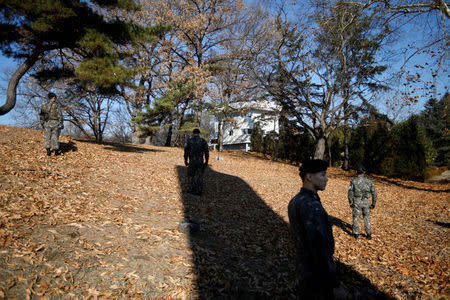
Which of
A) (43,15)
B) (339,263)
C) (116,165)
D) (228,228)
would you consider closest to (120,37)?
(43,15)

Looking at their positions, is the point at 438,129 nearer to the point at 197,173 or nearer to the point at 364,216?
the point at 364,216

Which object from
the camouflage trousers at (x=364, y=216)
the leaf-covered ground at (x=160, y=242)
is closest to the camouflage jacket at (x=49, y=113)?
the leaf-covered ground at (x=160, y=242)

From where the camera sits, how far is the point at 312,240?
7.03 feet

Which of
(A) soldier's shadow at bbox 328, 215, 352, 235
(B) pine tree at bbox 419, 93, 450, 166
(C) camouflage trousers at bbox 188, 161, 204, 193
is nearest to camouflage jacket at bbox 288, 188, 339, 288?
(C) camouflage trousers at bbox 188, 161, 204, 193

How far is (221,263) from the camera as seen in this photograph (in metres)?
4.65

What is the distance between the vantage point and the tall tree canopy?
384 inches

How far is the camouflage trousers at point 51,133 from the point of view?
366 inches

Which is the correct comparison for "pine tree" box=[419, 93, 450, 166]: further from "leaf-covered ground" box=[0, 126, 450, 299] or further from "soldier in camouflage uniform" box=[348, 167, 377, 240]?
"soldier in camouflage uniform" box=[348, 167, 377, 240]

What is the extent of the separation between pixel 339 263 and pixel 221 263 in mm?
2910

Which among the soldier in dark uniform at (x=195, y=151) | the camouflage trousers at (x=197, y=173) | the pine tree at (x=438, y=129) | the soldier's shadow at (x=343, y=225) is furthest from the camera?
the pine tree at (x=438, y=129)

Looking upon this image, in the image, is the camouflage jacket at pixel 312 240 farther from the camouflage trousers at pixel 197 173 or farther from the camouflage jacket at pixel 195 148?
the camouflage trousers at pixel 197 173

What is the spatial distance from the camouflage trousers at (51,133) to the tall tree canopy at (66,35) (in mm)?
2562

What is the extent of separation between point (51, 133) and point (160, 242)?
7.91m

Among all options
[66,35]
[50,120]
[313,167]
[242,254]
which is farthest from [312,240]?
[66,35]
